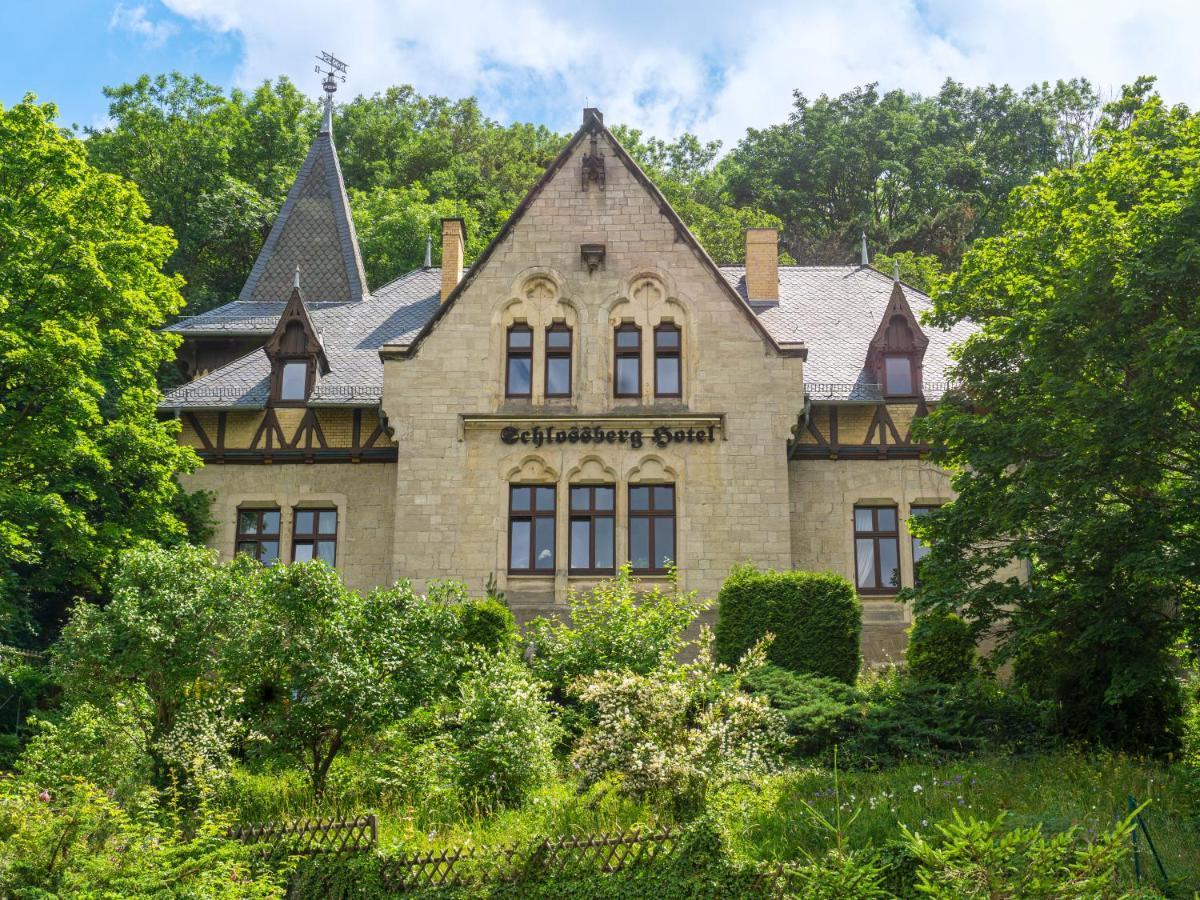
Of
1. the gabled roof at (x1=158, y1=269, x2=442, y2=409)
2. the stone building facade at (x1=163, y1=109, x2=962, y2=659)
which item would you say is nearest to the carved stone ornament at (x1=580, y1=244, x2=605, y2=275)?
the stone building facade at (x1=163, y1=109, x2=962, y2=659)

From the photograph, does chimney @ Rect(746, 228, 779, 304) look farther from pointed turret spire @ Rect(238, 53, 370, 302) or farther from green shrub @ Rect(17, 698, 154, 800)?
green shrub @ Rect(17, 698, 154, 800)

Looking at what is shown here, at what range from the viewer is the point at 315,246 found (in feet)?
119

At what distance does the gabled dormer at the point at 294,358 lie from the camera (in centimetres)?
2869

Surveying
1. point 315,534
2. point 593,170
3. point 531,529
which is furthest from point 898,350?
point 315,534

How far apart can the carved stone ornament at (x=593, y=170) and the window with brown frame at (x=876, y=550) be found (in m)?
8.80

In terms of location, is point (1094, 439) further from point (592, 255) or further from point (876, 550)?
point (592, 255)

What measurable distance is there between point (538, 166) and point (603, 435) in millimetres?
30598

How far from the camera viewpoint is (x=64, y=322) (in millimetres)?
24359

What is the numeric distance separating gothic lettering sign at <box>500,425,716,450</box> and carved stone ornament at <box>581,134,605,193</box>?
17.4 ft

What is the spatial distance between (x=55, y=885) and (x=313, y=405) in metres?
16.4

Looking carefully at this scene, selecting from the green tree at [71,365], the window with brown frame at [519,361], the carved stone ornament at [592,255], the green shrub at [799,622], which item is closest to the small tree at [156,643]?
the green tree at [71,365]

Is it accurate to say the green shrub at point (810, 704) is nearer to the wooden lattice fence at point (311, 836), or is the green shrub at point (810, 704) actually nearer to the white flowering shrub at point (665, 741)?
the white flowering shrub at point (665, 741)

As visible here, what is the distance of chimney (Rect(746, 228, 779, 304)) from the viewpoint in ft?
106

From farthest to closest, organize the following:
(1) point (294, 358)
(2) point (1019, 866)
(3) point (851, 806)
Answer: (1) point (294, 358)
(3) point (851, 806)
(2) point (1019, 866)
